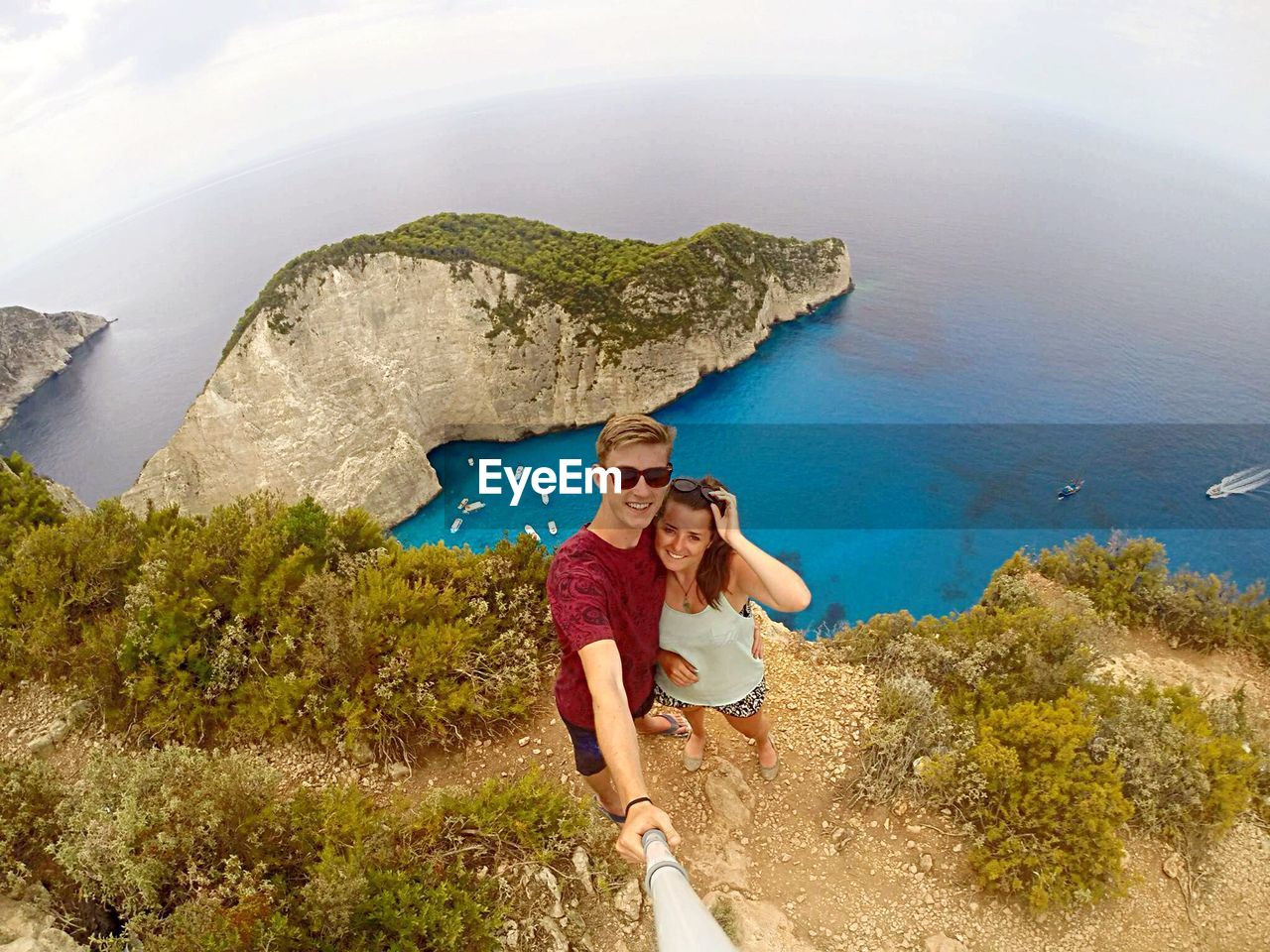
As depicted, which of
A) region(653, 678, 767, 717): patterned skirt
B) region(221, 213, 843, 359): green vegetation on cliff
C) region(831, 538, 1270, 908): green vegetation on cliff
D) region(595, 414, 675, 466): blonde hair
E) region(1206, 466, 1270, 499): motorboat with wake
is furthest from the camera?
region(221, 213, 843, 359): green vegetation on cliff

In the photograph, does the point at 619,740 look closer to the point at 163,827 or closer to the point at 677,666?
the point at 677,666

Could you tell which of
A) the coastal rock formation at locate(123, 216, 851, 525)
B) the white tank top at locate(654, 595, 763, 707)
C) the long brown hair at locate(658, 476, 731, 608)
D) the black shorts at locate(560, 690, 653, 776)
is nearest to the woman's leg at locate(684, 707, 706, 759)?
the white tank top at locate(654, 595, 763, 707)

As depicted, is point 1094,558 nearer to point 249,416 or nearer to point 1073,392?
point 249,416

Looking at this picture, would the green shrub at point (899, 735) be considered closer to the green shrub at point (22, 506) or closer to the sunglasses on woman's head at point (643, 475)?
the sunglasses on woman's head at point (643, 475)

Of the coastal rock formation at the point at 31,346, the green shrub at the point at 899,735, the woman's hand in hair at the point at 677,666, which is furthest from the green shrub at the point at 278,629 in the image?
the coastal rock formation at the point at 31,346

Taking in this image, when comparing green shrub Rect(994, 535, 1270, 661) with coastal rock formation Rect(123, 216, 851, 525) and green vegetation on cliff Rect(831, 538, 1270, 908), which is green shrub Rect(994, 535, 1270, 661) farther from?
coastal rock formation Rect(123, 216, 851, 525)

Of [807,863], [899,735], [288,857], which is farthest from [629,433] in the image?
[899,735]
